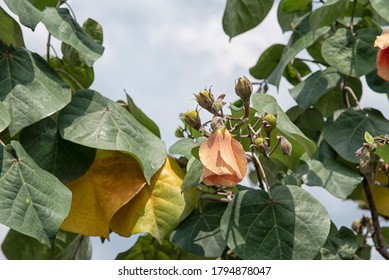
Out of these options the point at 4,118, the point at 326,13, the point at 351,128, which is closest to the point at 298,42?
the point at 326,13

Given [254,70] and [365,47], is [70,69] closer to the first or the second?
[254,70]

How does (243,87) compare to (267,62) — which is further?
(267,62)

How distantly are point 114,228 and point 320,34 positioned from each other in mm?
530

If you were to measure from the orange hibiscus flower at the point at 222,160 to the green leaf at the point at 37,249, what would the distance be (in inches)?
25.7

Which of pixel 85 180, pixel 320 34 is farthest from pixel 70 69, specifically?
pixel 320 34

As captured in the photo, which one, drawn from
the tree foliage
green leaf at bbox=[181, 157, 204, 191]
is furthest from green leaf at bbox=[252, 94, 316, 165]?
green leaf at bbox=[181, 157, 204, 191]

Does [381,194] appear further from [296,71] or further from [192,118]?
[192,118]

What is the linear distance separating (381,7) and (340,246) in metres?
0.41

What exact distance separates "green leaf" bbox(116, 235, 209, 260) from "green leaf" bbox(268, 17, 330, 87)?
0.35m

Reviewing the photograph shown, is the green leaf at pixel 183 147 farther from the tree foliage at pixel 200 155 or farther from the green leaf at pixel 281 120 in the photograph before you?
the green leaf at pixel 281 120

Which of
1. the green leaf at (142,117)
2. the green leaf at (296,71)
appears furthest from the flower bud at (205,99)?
the green leaf at (296,71)

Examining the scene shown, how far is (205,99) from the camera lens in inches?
37.6
